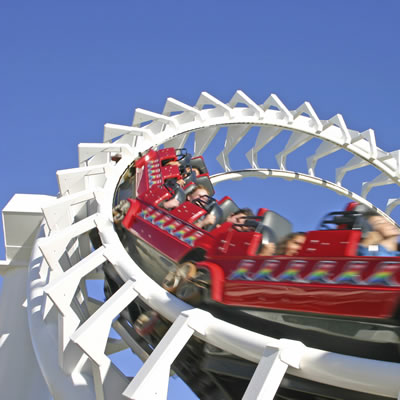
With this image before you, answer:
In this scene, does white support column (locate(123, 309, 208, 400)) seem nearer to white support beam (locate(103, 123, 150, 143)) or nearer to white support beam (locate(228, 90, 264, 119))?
white support beam (locate(103, 123, 150, 143))

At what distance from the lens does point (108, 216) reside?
6.01 metres

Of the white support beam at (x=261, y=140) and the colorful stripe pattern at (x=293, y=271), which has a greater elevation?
the white support beam at (x=261, y=140)

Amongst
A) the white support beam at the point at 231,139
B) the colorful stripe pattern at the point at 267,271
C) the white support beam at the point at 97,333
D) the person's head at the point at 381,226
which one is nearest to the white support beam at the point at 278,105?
the white support beam at the point at 231,139

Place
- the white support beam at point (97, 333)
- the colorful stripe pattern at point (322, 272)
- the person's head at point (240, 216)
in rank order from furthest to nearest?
the person's head at point (240, 216)
the white support beam at point (97, 333)
the colorful stripe pattern at point (322, 272)

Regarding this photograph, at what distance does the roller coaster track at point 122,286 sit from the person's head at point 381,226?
1.14 metres

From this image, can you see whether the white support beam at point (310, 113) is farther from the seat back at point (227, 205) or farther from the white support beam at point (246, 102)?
the seat back at point (227, 205)

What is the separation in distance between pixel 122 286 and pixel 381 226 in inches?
85.3

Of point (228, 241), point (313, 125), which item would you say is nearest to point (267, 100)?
point (313, 125)

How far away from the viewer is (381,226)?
4059mm

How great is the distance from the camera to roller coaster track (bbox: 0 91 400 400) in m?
3.35

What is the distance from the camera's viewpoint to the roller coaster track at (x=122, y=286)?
11.0 ft

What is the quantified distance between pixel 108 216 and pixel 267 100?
5953mm

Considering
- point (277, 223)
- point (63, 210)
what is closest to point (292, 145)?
point (63, 210)

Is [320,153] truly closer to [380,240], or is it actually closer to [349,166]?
[349,166]
